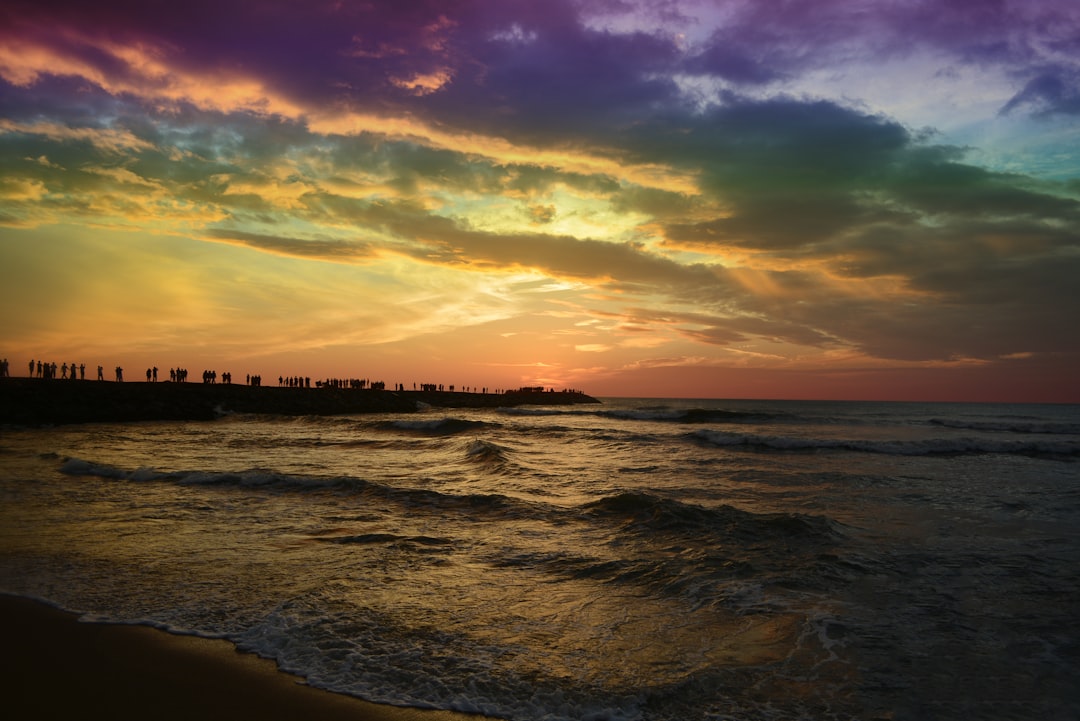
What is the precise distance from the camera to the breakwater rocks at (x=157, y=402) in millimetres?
36750

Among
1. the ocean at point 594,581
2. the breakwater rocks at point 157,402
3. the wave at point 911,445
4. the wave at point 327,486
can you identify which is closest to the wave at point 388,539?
the ocean at point 594,581

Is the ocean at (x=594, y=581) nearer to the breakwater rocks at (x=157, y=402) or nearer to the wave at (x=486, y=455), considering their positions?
the wave at (x=486, y=455)

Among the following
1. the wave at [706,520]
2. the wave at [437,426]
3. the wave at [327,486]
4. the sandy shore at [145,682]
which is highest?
the wave at [706,520]

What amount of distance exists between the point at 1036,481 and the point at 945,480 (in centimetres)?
275

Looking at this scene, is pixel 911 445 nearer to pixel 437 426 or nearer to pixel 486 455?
pixel 486 455

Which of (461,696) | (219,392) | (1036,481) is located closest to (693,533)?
(461,696)

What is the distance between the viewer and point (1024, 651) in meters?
5.99

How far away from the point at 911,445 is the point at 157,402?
49.8 m

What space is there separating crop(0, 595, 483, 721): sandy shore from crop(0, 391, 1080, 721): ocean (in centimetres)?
25

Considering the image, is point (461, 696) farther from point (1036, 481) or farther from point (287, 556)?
point (1036, 481)

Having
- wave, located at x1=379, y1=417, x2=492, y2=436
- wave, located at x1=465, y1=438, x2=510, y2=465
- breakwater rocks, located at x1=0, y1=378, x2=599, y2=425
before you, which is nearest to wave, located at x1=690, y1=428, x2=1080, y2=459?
wave, located at x1=465, y1=438, x2=510, y2=465

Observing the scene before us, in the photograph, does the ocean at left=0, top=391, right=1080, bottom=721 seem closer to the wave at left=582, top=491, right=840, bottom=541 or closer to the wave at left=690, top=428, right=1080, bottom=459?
the wave at left=582, top=491, right=840, bottom=541

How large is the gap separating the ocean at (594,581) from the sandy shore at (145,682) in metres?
0.25

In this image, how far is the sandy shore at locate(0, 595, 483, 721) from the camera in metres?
4.63
